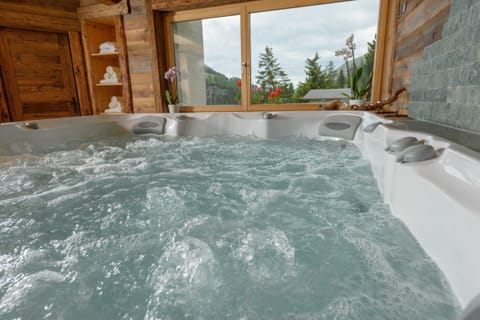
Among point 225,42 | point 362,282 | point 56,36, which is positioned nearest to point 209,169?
point 362,282

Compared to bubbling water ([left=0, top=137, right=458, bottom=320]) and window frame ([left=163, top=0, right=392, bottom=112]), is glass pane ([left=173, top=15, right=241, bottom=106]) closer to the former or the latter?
window frame ([left=163, top=0, right=392, bottom=112])

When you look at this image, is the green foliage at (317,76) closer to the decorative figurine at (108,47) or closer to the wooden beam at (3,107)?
the decorative figurine at (108,47)

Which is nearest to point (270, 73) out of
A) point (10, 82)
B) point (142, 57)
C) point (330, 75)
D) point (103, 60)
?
point (330, 75)

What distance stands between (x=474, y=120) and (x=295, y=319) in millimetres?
924

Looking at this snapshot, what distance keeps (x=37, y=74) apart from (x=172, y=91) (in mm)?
1850

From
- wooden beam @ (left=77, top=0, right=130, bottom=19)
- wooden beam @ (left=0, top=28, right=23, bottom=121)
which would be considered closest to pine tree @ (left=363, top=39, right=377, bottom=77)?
wooden beam @ (left=77, top=0, right=130, bottom=19)

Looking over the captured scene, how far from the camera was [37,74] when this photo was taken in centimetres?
348

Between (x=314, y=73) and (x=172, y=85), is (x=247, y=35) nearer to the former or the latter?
(x=314, y=73)

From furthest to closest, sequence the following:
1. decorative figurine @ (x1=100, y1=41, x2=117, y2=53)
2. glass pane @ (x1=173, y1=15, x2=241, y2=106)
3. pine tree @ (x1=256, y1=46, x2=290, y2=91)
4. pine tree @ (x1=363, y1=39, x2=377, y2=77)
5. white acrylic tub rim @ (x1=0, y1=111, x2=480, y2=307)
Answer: decorative figurine @ (x1=100, y1=41, x2=117, y2=53) → glass pane @ (x1=173, y1=15, x2=241, y2=106) → pine tree @ (x1=256, y1=46, x2=290, y2=91) → pine tree @ (x1=363, y1=39, x2=377, y2=77) → white acrylic tub rim @ (x1=0, y1=111, x2=480, y2=307)

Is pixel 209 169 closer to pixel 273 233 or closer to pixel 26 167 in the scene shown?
pixel 273 233

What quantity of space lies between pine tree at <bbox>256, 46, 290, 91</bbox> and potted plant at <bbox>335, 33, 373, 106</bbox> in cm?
61

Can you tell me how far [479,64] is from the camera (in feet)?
2.84

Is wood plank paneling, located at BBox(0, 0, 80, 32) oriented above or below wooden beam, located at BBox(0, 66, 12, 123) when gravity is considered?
above

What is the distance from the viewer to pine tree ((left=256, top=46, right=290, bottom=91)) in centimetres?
292
